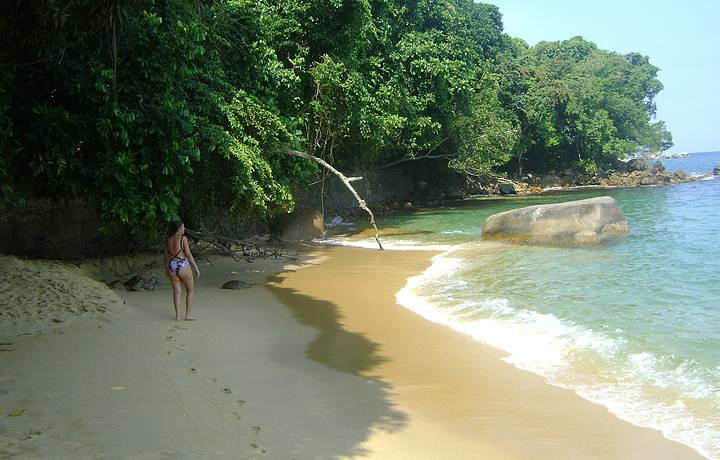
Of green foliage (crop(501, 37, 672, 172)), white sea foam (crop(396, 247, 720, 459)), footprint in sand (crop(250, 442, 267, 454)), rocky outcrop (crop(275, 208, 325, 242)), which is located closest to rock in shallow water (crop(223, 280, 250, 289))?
white sea foam (crop(396, 247, 720, 459))

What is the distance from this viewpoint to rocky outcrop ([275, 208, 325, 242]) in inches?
795

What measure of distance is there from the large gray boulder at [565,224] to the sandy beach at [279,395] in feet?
29.9

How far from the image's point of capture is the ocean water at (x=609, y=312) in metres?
6.14

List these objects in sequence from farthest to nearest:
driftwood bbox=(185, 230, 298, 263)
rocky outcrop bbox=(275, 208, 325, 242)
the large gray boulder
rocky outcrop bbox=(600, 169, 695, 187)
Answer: rocky outcrop bbox=(600, 169, 695, 187)
rocky outcrop bbox=(275, 208, 325, 242)
the large gray boulder
driftwood bbox=(185, 230, 298, 263)

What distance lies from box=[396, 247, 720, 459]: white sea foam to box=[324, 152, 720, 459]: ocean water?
1cm

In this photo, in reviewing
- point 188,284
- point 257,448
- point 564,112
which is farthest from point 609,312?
point 564,112

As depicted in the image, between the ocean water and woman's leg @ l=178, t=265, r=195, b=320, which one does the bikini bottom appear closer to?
woman's leg @ l=178, t=265, r=195, b=320

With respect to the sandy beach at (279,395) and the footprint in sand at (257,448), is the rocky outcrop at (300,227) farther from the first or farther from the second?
the footprint in sand at (257,448)

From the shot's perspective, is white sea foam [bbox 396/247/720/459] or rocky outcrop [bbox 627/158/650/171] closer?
white sea foam [bbox 396/247/720/459]

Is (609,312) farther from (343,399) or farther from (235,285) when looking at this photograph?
(235,285)

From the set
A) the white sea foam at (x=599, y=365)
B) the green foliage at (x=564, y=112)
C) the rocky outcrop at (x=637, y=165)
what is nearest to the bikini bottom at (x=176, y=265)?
the white sea foam at (x=599, y=365)

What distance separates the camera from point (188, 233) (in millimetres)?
13047

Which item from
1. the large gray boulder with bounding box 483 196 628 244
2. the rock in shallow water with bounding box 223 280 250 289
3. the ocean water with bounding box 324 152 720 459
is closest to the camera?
the ocean water with bounding box 324 152 720 459

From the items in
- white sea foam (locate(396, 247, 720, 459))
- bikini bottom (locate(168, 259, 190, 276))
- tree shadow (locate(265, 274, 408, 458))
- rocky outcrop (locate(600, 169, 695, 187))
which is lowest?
white sea foam (locate(396, 247, 720, 459))
